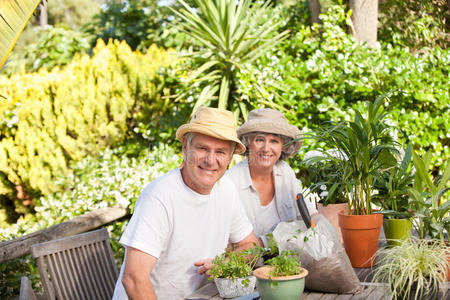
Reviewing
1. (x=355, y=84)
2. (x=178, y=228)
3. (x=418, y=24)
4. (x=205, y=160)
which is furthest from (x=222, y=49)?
(x=178, y=228)

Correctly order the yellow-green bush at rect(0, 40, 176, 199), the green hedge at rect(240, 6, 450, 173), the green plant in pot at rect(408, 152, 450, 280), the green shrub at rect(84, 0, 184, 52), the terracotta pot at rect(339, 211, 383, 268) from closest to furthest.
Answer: the green plant in pot at rect(408, 152, 450, 280) → the terracotta pot at rect(339, 211, 383, 268) → the green hedge at rect(240, 6, 450, 173) → the yellow-green bush at rect(0, 40, 176, 199) → the green shrub at rect(84, 0, 184, 52)

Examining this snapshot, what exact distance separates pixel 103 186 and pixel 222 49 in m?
2.27

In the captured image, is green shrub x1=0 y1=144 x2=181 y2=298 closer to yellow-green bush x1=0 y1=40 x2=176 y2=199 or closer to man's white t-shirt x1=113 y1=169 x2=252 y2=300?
yellow-green bush x1=0 y1=40 x2=176 y2=199

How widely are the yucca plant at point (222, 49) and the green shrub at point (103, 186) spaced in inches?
35.6

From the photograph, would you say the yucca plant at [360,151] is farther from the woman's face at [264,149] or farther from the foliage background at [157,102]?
the foliage background at [157,102]

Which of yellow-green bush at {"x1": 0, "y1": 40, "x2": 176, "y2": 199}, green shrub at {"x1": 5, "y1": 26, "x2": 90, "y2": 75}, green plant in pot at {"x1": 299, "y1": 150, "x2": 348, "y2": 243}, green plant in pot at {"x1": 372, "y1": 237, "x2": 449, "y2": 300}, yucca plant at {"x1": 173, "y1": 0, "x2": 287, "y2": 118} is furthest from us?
green shrub at {"x1": 5, "y1": 26, "x2": 90, "y2": 75}

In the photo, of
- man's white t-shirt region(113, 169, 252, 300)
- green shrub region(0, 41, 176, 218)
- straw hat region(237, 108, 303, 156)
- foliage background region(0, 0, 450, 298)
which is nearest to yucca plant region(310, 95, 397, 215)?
straw hat region(237, 108, 303, 156)

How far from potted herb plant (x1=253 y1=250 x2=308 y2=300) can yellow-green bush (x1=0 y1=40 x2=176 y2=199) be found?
499cm

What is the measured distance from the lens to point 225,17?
5.96m

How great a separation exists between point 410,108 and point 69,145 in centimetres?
428

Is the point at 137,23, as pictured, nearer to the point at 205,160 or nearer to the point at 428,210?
the point at 205,160

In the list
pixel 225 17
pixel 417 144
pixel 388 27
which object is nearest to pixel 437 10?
pixel 388 27

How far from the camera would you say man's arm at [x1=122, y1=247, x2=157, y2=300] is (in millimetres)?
1963

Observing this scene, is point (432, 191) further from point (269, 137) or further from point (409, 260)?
point (269, 137)
